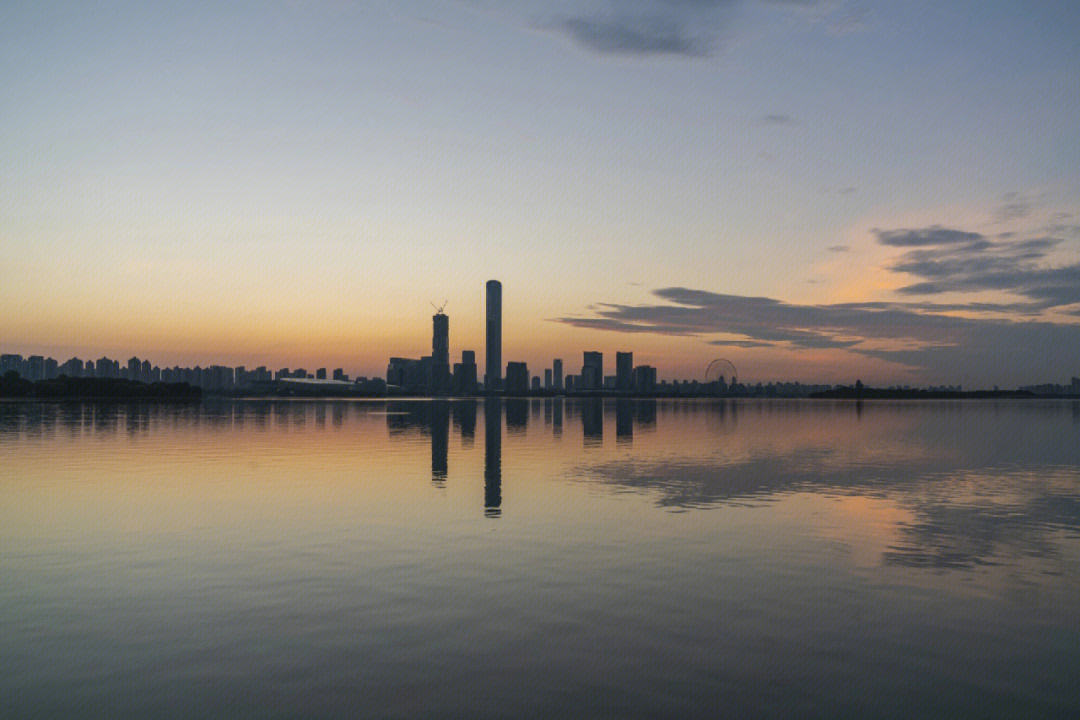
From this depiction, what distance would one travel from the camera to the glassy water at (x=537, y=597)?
1588cm

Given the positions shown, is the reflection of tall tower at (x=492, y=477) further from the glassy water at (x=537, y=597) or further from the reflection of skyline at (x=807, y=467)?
the glassy water at (x=537, y=597)

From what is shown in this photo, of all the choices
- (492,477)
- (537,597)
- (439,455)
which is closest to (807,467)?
(492,477)

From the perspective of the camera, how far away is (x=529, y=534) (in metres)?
33.3

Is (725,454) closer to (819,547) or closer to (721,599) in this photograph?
(819,547)

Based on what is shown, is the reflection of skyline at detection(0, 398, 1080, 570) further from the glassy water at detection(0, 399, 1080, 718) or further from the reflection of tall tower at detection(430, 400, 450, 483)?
the glassy water at detection(0, 399, 1080, 718)

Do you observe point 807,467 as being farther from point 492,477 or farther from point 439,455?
point 439,455

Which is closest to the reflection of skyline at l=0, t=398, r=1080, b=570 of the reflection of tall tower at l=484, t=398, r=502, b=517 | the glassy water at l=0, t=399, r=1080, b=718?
the reflection of tall tower at l=484, t=398, r=502, b=517

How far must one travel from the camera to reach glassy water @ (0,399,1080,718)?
52.1 feet

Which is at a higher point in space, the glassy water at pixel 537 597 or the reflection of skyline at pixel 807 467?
the glassy water at pixel 537 597

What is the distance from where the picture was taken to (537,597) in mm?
23250

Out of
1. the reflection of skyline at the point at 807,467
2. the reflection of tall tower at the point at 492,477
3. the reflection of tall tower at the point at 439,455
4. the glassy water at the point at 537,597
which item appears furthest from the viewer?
the reflection of tall tower at the point at 439,455

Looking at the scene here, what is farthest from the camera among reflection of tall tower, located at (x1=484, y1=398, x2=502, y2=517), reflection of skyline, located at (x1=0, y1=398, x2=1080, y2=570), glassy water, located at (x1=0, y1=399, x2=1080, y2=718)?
reflection of tall tower, located at (x1=484, y1=398, x2=502, y2=517)

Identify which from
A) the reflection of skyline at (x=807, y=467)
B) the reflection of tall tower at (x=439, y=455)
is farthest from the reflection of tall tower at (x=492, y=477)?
the reflection of tall tower at (x=439, y=455)

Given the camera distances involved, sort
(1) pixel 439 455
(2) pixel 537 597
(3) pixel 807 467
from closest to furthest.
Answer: (2) pixel 537 597 → (3) pixel 807 467 → (1) pixel 439 455
